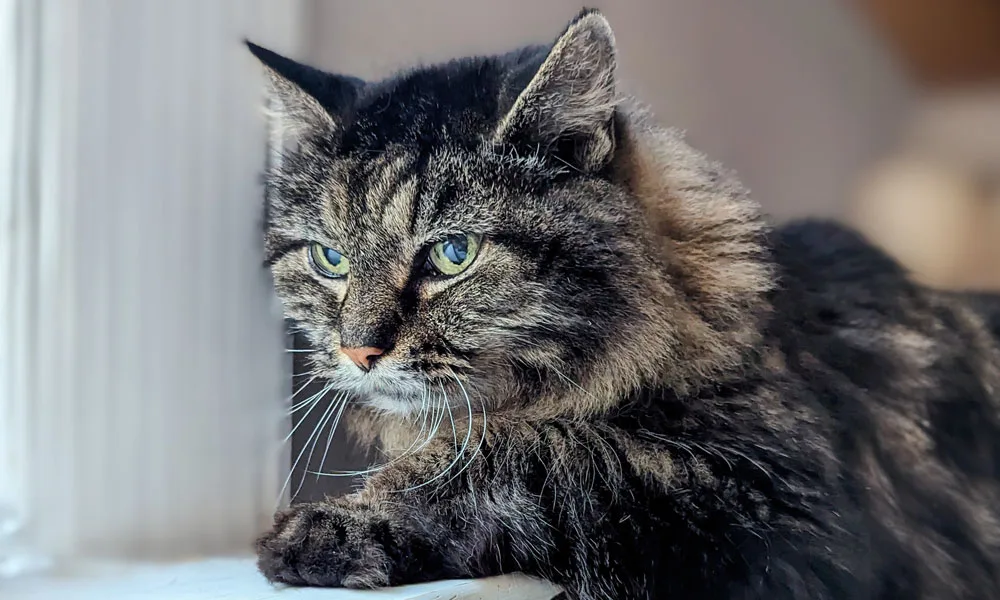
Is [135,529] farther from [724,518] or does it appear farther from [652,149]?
[652,149]

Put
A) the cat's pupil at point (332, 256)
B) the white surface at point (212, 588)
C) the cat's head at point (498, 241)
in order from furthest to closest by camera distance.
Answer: the cat's pupil at point (332, 256) < the cat's head at point (498, 241) < the white surface at point (212, 588)

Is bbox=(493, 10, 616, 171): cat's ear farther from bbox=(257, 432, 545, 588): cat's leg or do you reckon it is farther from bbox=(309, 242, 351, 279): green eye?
bbox=(257, 432, 545, 588): cat's leg

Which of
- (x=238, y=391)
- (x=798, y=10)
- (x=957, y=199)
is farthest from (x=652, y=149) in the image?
(x=238, y=391)

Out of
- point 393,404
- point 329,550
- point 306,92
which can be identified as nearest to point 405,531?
point 329,550

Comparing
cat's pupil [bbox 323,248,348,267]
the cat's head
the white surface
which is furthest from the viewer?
cat's pupil [bbox 323,248,348,267]

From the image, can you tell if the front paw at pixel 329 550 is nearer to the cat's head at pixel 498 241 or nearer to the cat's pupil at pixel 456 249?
the cat's head at pixel 498 241

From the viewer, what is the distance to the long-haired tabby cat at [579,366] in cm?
83

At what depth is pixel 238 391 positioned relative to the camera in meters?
1.01

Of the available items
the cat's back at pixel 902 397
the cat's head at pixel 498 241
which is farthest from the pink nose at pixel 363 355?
the cat's back at pixel 902 397

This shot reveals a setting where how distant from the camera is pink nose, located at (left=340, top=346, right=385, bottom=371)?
0.87 metres

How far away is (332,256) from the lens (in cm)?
98

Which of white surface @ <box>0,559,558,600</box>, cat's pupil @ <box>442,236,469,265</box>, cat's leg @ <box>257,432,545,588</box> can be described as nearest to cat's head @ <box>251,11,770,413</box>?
cat's pupil @ <box>442,236,469,265</box>

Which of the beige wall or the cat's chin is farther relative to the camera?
the beige wall

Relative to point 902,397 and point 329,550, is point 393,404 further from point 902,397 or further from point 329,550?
point 902,397
